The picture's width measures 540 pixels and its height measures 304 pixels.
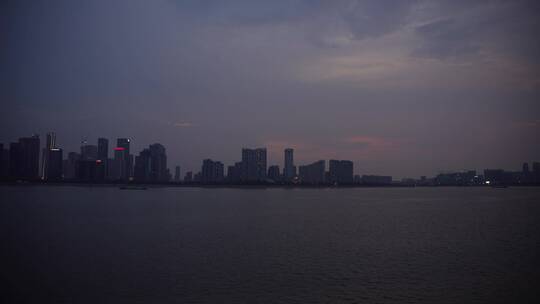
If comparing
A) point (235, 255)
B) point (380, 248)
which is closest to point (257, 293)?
point (235, 255)

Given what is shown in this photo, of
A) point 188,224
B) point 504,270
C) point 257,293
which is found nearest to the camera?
point 257,293

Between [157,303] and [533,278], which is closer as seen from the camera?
[157,303]

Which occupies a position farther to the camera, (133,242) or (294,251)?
(133,242)

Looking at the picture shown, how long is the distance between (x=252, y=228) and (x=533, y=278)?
107 ft

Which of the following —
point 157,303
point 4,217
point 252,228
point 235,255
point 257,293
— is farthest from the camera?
point 4,217

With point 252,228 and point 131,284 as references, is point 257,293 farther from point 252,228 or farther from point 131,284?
point 252,228

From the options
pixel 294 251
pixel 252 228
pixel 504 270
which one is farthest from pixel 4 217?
pixel 504 270

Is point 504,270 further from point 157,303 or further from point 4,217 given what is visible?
point 4,217

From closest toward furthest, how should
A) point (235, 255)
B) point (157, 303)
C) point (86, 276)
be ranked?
point (157, 303), point (86, 276), point (235, 255)

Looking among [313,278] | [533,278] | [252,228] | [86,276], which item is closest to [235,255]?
[313,278]

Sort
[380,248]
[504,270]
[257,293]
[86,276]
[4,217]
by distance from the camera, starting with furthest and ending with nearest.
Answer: [4,217], [380,248], [504,270], [86,276], [257,293]

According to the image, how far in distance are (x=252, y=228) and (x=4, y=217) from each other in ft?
140

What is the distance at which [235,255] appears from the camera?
1344 inches

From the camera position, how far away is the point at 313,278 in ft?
88.4
